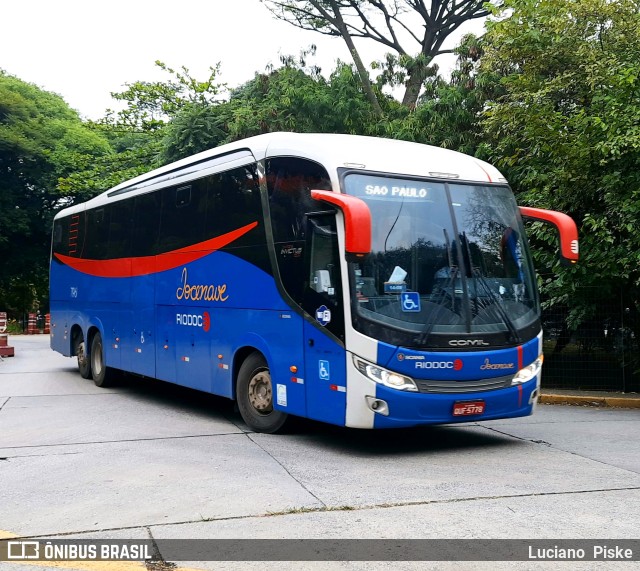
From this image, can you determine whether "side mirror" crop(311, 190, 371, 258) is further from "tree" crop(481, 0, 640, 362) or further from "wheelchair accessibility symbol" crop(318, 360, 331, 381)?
"tree" crop(481, 0, 640, 362)

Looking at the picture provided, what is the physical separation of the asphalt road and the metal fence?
7.77 feet

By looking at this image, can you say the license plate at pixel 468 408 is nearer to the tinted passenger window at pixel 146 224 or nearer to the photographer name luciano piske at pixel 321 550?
the photographer name luciano piske at pixel 321 550

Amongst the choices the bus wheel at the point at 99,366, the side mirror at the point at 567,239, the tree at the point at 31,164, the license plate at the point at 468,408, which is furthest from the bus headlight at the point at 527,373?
the tree at the point at 31,164

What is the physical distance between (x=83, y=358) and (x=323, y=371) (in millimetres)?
9041

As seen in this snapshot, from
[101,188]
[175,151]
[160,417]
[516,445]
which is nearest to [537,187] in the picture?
[516,445]

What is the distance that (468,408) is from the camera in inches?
328

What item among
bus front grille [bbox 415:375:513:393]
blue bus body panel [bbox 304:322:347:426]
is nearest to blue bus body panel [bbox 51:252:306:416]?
blue bus body panel [bbox 304:322:347:426]

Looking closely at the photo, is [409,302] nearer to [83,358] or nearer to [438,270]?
[438,270]

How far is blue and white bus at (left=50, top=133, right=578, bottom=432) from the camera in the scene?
26.5 feet

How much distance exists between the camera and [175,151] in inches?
993

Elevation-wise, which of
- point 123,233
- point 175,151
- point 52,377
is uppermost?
point 175,151

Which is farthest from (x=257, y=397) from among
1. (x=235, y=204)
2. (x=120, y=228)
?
(x=120, y=228)

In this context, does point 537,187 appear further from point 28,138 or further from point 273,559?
point 28,138

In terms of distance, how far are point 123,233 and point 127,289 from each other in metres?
1.03
